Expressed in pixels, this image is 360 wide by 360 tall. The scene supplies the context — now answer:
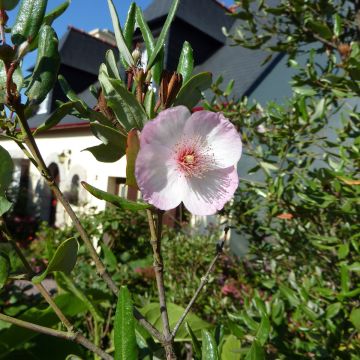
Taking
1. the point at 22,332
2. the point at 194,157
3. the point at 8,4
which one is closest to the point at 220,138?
the point at 194,157

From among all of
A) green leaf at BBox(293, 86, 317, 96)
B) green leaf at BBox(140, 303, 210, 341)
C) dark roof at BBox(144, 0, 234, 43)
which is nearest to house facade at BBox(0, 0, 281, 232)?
dark roof at BBox(144, 0, 234, 43)

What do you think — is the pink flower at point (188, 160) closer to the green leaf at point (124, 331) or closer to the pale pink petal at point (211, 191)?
the pale pink petal at point (211, 191)

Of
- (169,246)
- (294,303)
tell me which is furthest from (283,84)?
(294,303)

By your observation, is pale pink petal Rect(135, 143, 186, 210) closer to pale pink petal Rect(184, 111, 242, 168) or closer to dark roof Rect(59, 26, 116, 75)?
pale pink petal Rect(184, 111, 242, 168)

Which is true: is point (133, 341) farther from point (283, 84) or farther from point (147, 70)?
point (283, 84)

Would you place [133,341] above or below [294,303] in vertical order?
above

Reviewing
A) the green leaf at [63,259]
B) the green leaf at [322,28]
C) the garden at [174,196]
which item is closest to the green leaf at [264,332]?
the garden at [174,196]
